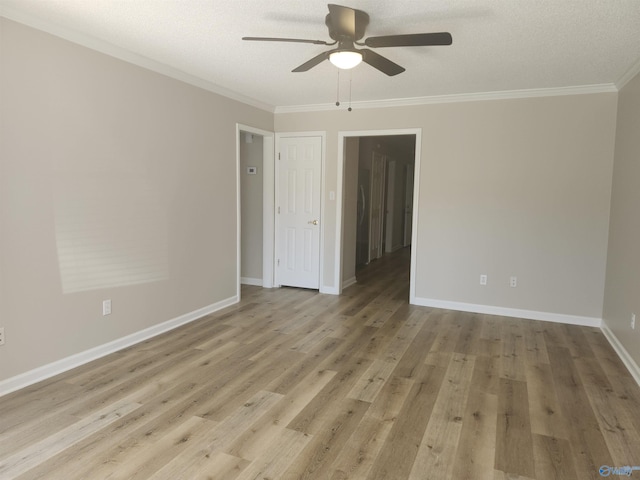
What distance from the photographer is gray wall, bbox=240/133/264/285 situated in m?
5.91

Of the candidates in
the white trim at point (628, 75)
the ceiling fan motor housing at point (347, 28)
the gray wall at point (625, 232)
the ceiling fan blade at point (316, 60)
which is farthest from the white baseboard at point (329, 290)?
the white trim at point (628, 75)

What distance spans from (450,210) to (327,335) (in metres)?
2.14

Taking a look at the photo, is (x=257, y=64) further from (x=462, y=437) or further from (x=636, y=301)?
(x=636, y=301)

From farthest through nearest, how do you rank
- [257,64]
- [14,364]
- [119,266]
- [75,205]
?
1. [257,64]
2. [119,266]
3. [75,205]
4. [14,364]

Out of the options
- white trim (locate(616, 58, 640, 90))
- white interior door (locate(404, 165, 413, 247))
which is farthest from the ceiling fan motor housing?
white interior door (locate(404, 165, 413, 247))

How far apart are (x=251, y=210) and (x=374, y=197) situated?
3.21 metres

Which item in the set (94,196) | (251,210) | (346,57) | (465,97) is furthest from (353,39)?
(251,210)

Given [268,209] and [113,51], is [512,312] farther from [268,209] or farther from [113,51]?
[113,51]

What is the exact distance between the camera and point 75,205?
3141mm

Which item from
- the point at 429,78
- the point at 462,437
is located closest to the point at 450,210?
the point at 429,78

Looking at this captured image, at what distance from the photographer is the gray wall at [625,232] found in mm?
3383

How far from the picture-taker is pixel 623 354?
354 centimetres

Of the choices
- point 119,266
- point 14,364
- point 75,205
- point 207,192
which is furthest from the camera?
point 207,192

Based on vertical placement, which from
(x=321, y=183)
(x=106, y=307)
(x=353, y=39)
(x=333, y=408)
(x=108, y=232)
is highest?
(x=353, y=39)
